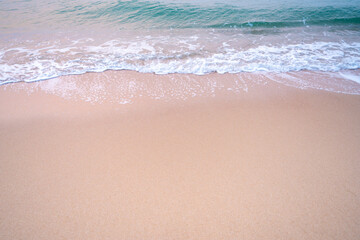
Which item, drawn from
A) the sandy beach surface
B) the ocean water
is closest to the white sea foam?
the ocean water

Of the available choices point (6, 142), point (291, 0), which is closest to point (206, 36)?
point (6, 142)

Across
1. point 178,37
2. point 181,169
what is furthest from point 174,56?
point 181,169

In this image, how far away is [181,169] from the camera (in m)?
2.21

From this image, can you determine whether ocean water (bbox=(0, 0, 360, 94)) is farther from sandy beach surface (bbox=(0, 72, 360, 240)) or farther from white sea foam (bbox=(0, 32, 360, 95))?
sandy beach surface (bbox=(0, 72, 360, 240))

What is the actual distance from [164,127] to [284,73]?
3309 millimetres

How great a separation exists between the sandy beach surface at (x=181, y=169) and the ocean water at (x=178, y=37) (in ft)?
4.97

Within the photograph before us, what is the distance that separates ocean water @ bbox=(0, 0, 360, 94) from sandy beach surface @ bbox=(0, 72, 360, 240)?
4.97ft

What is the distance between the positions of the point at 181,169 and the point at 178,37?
19.3 feet

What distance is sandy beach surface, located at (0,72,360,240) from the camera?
1.75 m

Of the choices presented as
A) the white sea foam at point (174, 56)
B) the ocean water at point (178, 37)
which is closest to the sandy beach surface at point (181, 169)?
the white sea foam at point (174, 56)

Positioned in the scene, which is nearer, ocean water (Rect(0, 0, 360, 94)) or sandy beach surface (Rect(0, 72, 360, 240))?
sandy beach surface (Rect(0, 72, 360, 240))

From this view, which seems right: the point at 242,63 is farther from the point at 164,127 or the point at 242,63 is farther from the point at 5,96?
the point at 5,96

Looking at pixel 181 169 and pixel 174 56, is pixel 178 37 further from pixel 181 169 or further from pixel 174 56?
pixel 181 169

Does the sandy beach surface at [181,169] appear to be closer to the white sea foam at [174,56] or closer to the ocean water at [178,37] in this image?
the white sea foam at [174,56]
